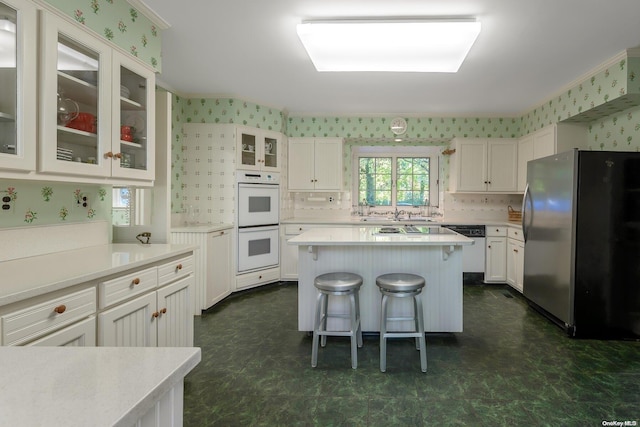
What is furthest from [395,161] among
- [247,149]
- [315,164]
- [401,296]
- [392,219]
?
[401,296]

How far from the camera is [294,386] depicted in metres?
2.15

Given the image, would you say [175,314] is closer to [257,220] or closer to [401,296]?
[401,296]

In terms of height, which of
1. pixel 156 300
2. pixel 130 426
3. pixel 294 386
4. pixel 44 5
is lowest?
pixel 294 386

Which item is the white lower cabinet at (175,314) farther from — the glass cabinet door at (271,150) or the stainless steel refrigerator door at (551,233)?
the stainless steel refrigerator door at (551,233)

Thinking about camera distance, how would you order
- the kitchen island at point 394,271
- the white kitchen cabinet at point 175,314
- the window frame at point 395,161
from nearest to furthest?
1. the white kitchen cabinet at point 175,314
2. the kitchen island at point 394,271
3. the window frame at point 395,161

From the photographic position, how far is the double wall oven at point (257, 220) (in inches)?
165

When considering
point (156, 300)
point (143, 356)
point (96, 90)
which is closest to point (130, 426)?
point (143, 356)

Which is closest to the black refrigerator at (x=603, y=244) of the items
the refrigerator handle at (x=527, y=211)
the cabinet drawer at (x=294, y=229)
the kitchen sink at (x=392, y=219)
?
the refrigerator handle at (x=527, y=211)

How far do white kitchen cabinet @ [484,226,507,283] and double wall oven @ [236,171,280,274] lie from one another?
289cm

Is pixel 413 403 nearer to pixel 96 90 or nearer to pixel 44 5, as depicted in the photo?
pixel 96 90

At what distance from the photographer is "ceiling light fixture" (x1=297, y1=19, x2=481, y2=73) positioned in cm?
231

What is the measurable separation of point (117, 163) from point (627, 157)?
12.8 ft

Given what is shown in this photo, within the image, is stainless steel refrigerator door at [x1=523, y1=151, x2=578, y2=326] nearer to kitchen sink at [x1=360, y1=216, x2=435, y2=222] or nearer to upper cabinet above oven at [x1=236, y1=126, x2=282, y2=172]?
kitchen sink at [x1=360, y1=216, x2=435, y2=222]

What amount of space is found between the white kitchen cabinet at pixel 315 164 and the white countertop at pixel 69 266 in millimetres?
2868
